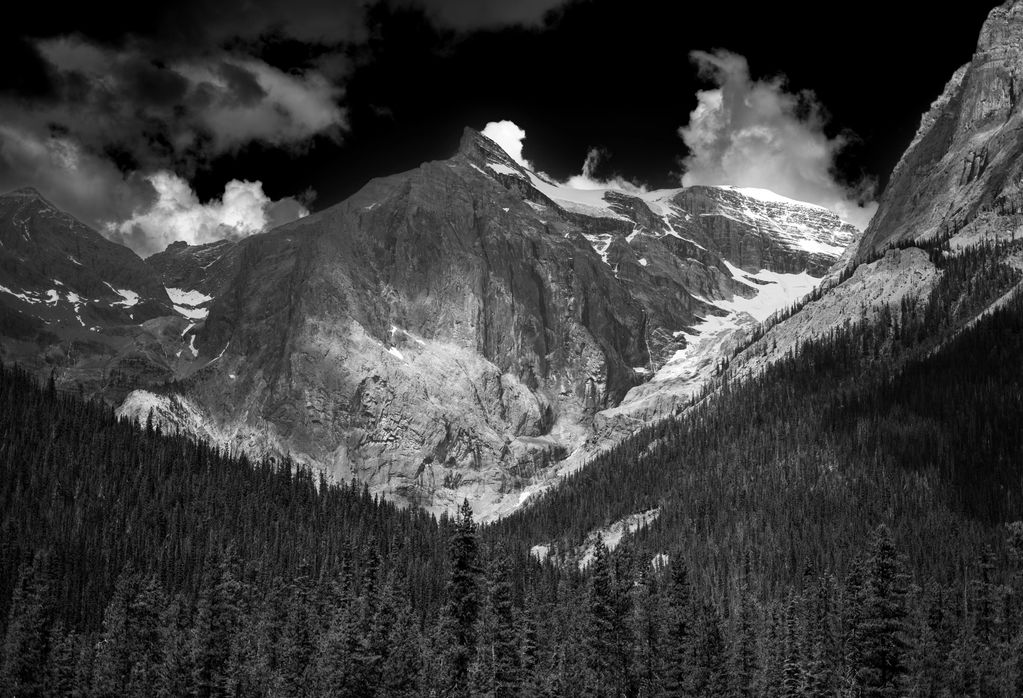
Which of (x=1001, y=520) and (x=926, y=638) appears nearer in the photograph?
(x=926, y=638)

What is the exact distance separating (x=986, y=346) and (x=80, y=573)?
471ft

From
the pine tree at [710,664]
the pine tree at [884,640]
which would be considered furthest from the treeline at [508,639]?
the pine tree at [710,664]

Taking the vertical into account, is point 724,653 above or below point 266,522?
below

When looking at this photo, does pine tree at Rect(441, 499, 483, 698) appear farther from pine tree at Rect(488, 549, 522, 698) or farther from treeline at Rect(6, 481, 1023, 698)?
pine tree at Rect(488, 549, 522, 698)

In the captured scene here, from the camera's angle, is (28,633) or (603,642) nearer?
(603,642)

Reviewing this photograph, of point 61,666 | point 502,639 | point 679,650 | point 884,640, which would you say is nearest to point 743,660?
point 679,650

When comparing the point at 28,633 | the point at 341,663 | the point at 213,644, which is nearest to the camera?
the point at 341,663

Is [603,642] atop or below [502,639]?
atop

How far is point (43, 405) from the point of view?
177 metres

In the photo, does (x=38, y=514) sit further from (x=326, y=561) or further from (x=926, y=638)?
(x=926, y=638)

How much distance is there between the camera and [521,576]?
6171 inches

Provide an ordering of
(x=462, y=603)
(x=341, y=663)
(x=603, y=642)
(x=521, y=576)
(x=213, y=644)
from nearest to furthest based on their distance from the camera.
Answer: (x=462, y=603), (x=341, y=663), (x=603, y=642), (x=213, y=644), (x=521, y=576)

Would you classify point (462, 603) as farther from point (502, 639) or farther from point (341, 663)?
point (341, 663)

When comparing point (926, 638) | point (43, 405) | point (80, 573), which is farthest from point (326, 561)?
point (926, 638)
